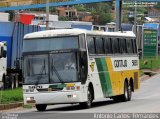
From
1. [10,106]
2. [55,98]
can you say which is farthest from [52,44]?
[10,106]

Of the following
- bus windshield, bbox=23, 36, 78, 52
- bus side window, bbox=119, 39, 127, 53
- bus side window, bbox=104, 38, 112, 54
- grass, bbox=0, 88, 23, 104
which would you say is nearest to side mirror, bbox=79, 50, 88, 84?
bus windshield, bbox=23, 36, 78, 52

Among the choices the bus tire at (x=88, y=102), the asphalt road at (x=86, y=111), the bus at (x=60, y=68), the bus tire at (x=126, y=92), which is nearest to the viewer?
the asphalt road at (x=86, y=111)

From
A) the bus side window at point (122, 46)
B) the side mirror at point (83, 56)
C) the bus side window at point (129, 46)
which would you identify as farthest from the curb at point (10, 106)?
the bus side window at point (129, 46)

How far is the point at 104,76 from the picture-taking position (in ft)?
90.7

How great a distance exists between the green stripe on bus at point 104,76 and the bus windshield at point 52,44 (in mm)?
2190

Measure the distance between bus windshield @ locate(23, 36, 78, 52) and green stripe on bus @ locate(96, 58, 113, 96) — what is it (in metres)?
2.19

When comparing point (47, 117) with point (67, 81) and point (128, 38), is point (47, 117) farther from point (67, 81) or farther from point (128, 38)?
point (128, 38)

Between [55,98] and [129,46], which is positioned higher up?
[129,46]

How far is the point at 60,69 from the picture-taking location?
24.5m

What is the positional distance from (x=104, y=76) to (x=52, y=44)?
3.67 meters

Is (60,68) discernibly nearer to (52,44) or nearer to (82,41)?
(52,44)

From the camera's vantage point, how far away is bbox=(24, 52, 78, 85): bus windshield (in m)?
24.4

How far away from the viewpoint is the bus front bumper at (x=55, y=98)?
24234 mm

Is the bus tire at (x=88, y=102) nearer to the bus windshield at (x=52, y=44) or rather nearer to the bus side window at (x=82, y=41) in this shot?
the bus side window at (x=82, y=41)
